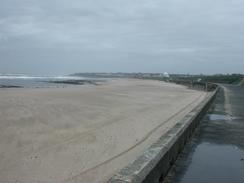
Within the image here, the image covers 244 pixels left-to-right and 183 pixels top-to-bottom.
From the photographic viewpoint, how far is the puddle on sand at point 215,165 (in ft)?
17.4

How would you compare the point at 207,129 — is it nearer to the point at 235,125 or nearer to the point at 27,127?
the point at 235,125

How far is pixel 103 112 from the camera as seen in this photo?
15188mm

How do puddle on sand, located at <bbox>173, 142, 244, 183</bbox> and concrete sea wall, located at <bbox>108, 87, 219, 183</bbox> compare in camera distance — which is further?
puddle on sand, located at <bbox>173, 142, 244, 183</bbox>

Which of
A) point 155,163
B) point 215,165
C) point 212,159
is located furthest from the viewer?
point 212,159

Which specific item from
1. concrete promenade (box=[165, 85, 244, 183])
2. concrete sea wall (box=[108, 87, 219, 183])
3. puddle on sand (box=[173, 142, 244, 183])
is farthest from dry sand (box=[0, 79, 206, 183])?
puddle on sand (box=[173, 142, 244, 183])

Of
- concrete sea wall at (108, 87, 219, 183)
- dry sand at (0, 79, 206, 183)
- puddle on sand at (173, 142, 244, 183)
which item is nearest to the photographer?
concrete sea wall at (108, 87, 219, 183)

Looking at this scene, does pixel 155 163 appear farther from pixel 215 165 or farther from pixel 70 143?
pixel 70 143

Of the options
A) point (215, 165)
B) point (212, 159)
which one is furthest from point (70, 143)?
point (215, 165)

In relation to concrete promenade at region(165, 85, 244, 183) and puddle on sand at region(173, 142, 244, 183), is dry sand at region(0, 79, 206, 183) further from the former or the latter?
puddle on sand at region(173, 142, 244, 183)

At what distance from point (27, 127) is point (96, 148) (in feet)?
11.8

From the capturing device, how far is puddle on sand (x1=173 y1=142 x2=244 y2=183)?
5.30m

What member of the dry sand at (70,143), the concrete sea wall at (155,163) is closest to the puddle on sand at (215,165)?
the concrete sea wall at (155,163)

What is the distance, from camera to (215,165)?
605cm

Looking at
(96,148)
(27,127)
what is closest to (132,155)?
(96,148)
